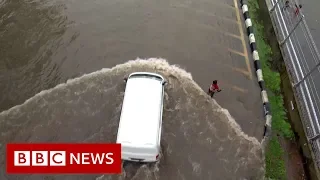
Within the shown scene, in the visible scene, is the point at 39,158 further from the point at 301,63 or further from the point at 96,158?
the point at 301,63

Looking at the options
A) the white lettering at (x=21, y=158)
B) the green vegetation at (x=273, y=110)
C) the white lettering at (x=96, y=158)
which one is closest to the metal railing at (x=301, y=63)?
the green vegetation at (x=273, y=110)

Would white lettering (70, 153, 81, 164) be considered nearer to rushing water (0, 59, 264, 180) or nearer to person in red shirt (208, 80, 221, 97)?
rushing water (0, 59, 264, 180)

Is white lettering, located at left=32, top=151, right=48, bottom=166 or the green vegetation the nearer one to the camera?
white lettering, located at left=32, top=151, right=48, bottom=166

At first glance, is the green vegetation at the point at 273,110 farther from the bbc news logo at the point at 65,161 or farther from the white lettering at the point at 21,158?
the white lettering at the point at 21,158

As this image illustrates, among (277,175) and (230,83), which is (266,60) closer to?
(230,83)

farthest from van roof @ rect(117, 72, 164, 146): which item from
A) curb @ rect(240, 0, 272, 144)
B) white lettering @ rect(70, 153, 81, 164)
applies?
curb @ rect(240, 0, 272, 144)

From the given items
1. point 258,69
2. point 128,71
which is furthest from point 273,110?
point 128,71
